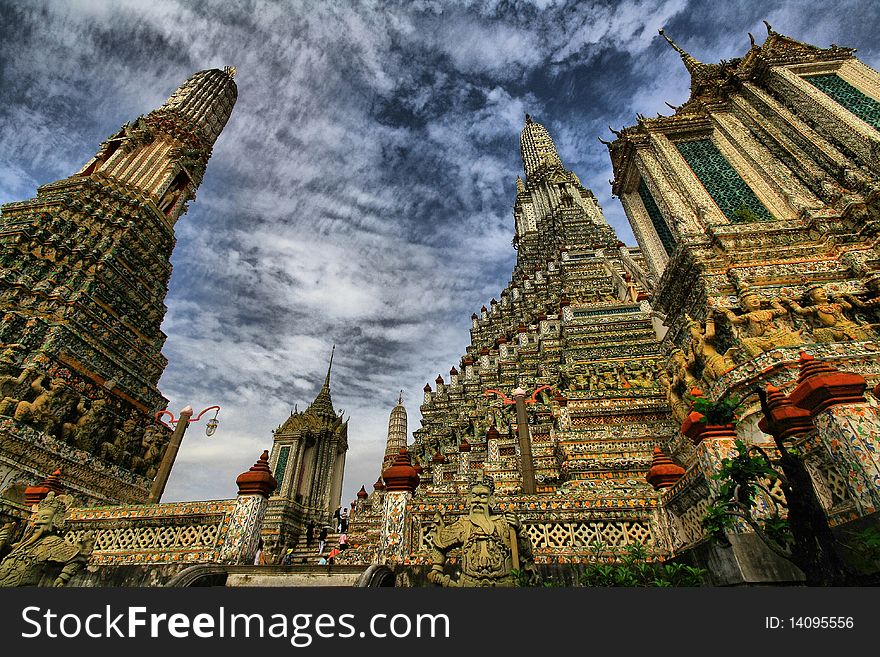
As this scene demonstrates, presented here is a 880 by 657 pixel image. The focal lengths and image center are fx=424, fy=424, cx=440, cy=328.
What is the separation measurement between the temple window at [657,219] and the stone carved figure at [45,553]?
14.6 meters

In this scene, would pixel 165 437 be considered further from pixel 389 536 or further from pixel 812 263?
pixel 812 263

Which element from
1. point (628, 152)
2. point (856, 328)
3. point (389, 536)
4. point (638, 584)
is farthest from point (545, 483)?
point (628, 152)

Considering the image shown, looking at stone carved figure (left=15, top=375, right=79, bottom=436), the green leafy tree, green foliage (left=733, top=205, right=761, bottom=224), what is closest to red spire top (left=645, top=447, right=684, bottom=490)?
the green leafy tree

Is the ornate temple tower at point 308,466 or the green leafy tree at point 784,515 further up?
the ornate temple tower at point 308,466

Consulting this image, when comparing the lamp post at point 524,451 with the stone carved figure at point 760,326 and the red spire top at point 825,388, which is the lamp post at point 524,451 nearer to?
the red spire top at point 825,388

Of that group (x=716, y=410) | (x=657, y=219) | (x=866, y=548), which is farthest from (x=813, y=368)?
(x=657, y=219)

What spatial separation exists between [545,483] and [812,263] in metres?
7.20

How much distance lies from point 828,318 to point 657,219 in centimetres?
690

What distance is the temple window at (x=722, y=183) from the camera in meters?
11.0

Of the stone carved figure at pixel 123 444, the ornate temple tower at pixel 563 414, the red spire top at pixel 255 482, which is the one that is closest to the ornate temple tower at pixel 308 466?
the ornate temple tower at pixel 563 414

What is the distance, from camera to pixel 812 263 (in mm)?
8820

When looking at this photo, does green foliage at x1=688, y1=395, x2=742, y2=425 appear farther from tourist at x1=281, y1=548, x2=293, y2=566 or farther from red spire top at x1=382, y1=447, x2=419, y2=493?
tourist at x1=281, y1=548, x2=293, y2=566

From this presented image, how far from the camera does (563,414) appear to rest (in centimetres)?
1058

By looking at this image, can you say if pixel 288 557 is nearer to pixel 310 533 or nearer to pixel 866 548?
pixel 310 533
